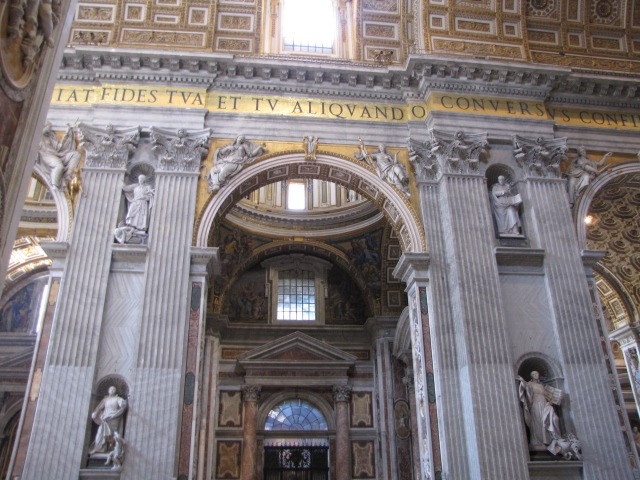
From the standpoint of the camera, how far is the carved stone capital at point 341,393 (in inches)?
642

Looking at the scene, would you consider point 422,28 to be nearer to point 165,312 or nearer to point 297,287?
point 165,312

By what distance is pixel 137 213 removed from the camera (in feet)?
36.2

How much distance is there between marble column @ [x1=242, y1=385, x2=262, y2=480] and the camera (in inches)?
602

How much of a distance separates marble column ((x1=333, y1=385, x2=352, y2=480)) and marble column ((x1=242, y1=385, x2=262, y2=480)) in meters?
2.07

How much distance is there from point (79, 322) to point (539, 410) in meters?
7.61

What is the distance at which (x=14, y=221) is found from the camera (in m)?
5.08

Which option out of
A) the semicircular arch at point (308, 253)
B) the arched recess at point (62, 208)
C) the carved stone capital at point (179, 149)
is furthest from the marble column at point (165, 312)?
the semicircular arch at point (308, 253)

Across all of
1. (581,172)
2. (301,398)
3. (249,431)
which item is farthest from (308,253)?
(581,172)

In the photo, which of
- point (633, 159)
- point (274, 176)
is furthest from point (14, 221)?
point (633, 159)

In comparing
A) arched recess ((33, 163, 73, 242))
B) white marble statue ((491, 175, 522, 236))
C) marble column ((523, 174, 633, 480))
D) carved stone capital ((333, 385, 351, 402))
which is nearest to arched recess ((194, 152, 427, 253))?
white marble statue ((491, 175, 522, 236))

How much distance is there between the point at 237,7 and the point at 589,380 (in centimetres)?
1009

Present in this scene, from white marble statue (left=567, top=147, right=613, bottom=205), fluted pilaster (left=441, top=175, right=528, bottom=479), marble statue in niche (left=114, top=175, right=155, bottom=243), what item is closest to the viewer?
fluted pilaster (left=441, top=175, right=528, bottom=479)

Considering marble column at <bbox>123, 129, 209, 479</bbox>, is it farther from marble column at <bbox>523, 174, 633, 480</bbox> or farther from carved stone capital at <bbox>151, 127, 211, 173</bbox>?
marble column at <bbox>523, 174, 633, 480</bbox>

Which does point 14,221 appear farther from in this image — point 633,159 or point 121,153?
point 633,159
